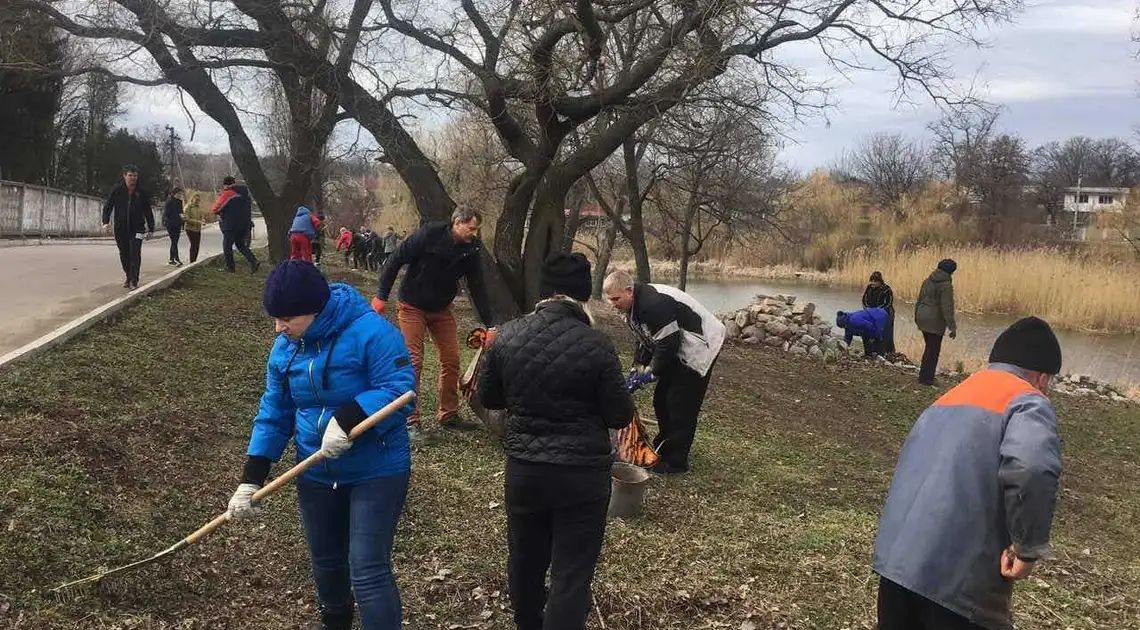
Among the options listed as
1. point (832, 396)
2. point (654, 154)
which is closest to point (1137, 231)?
point (654, 154)

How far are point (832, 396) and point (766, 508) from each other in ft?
18.6

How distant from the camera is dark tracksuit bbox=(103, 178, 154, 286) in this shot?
30.1 feet

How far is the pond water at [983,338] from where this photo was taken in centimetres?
1566

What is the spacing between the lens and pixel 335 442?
265 cm

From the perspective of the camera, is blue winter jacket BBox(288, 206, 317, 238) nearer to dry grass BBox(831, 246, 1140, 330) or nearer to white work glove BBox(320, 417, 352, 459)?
white work glove BBox(320, 417, 352, 459)

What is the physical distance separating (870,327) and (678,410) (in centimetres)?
926

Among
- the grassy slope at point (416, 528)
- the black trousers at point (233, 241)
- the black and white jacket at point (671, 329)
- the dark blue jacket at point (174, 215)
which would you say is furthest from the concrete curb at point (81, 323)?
the black and white jacket at point (671, 329)

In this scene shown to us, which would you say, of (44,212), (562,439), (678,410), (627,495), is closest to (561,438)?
(562,439)

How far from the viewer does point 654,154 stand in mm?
18391

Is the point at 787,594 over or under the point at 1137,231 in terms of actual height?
under

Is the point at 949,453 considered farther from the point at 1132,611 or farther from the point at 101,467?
the point at 101,467

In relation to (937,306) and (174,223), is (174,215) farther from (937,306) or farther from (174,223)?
(937,306)

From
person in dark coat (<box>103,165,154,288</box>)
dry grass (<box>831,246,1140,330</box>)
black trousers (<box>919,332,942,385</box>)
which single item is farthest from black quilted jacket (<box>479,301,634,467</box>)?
dry grass (<box>831,246,1140,330</box>)

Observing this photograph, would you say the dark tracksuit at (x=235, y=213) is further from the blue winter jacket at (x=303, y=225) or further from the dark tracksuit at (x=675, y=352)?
the dark tracksuit at (x=675, y=352)
